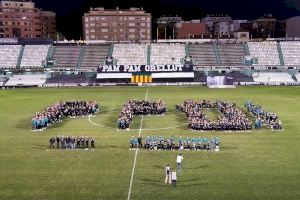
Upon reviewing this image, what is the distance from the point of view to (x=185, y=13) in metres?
166

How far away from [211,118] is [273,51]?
165 feet

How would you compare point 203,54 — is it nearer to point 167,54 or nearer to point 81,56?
point 167,54

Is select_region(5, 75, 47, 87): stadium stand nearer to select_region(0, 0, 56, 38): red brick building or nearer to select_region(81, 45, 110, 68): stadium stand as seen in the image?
select_region(81, 45, 110, 68): stadium stand

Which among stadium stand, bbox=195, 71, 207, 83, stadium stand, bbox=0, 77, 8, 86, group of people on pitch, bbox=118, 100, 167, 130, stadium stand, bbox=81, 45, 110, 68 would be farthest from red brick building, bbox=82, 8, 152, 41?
group of people on pitch, bbox=118, 100, 167, 130

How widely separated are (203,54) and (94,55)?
811 inches

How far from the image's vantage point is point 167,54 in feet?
283

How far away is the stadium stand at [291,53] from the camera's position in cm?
8262

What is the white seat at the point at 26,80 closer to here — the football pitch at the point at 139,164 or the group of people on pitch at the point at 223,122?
the football pitch at the point at 139,164

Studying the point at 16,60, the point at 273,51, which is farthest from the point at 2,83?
the point at 273,51

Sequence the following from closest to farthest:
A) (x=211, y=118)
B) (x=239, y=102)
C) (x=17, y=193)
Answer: (x=17, y=193) < (x=211, y=118) < (x=239, y=102)

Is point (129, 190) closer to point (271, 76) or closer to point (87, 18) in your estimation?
point (271, 76)

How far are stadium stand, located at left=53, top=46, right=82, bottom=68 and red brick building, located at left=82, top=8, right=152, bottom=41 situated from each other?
2815cm

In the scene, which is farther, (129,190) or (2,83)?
(2,83)

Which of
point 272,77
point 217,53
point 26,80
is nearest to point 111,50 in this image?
point 26,80
